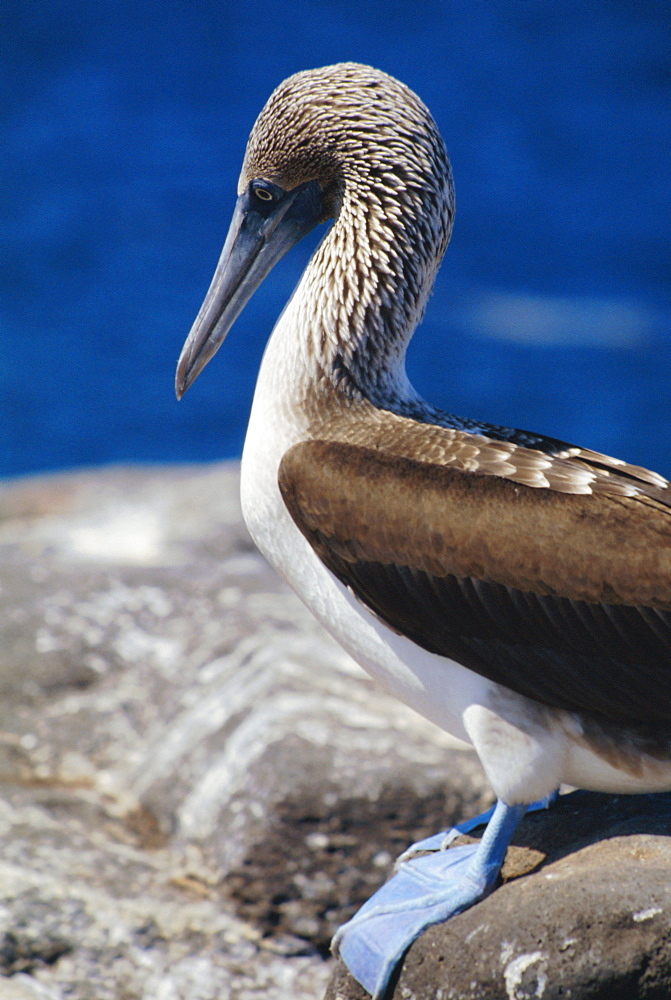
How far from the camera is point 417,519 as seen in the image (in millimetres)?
3871

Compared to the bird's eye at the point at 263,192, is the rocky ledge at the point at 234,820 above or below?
below

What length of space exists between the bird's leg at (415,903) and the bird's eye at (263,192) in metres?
2.34

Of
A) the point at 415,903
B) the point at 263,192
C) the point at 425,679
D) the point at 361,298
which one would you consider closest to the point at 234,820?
the point at 415,903

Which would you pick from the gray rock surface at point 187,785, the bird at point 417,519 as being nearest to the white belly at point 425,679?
the bird at point 417,519

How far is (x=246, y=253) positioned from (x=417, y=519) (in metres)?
1.40

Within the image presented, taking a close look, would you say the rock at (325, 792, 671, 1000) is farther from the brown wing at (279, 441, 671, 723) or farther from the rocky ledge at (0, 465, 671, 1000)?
the brown wing at (279, 441, 671, 723)

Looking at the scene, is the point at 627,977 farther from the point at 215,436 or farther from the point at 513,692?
the point at 215,436

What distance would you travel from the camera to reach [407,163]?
4352mm

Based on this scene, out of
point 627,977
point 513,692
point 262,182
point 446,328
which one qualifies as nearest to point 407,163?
point 262,182

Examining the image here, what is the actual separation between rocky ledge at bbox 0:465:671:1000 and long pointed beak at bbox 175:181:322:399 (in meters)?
1.96

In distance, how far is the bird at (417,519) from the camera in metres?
3.82

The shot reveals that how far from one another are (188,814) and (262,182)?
3.03m

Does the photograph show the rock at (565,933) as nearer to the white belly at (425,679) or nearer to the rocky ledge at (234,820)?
the rocky ledge at (234,820)

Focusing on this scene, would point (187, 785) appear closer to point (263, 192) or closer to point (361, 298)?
point (361, 298)
